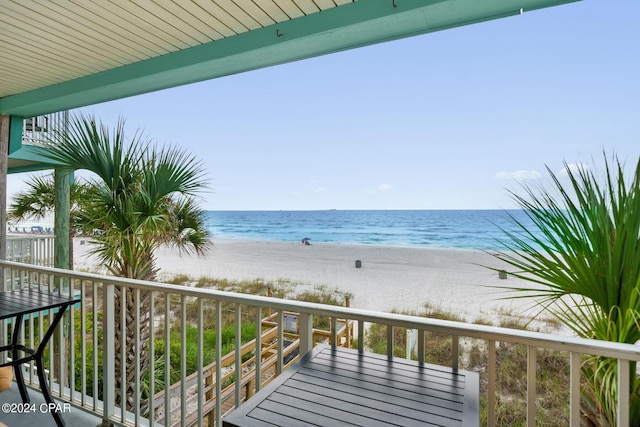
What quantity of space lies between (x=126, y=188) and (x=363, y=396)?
355cm

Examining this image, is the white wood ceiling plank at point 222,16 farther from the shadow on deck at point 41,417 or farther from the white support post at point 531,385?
the shadow on deck at point 41,417

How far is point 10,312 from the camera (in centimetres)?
206

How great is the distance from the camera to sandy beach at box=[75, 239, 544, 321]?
13891 millimetres

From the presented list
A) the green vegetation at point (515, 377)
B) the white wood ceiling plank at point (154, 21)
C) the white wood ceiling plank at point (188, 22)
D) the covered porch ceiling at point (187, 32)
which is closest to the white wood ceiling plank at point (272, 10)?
the covered porch ceiling at point (187, 32)

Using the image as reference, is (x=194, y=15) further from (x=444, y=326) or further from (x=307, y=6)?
(x=444, y=326)

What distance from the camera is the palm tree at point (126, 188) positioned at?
145 inches

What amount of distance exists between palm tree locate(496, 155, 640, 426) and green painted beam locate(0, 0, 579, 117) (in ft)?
3.50

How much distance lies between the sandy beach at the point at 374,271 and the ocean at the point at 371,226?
185cm

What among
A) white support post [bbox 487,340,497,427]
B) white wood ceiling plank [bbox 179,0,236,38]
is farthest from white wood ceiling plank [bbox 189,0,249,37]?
white support post [bbox 487,340,497,427]

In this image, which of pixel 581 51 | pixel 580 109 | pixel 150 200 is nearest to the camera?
pixel 150 200

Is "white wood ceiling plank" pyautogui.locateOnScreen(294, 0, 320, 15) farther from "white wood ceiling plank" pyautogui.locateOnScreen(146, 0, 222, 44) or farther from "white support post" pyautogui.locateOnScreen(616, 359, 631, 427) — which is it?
"white support post" pyautogui.locateOnScreen(616, 359, 631, 427)

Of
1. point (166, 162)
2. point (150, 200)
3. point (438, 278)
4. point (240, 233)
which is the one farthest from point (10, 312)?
point (240, 233)

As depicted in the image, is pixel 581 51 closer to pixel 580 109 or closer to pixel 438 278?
pixel 580 109

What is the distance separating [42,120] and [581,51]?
24.2 m
